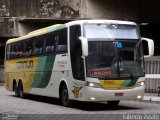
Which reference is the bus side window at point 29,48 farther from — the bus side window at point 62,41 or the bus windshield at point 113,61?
the bus windshield at point 113,61

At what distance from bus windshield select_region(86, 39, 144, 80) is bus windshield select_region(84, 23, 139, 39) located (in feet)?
0.88

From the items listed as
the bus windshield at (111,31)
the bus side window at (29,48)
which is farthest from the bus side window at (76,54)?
the bus side window at (29,48)

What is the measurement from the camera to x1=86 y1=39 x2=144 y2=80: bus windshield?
56.2 feet

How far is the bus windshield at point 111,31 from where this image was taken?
17.6 meters

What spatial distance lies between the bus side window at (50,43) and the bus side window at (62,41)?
1.77 feet

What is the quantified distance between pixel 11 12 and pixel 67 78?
19.0 m

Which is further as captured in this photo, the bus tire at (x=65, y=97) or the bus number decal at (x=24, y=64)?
the bus number decal at (x=24, y=64)

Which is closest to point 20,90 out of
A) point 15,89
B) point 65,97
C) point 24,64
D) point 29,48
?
point 15,89

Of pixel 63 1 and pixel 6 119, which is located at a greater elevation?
pixel 63 1

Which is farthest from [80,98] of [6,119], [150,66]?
[150,66]

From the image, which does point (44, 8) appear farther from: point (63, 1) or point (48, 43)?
point (48, 43)

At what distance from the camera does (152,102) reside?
21.6 metres

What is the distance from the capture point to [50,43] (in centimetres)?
2077

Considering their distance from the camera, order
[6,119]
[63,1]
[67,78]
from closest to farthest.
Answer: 1. [6,119]
2. [67,78]
3. [63,1]
